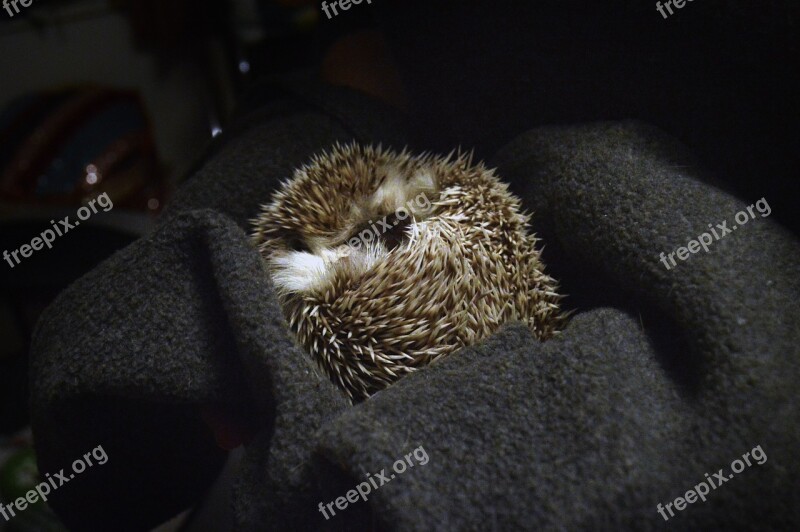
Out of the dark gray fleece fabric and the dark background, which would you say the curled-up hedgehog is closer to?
the dark gray fleece fabric

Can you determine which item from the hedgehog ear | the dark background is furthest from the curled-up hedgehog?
the dark background

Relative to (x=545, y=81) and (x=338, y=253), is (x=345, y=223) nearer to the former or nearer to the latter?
(x=338, y=253)

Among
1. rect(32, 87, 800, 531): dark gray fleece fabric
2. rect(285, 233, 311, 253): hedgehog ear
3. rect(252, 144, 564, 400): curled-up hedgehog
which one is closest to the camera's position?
rect(32, 87, 800, 531): dark gray fleece fabric

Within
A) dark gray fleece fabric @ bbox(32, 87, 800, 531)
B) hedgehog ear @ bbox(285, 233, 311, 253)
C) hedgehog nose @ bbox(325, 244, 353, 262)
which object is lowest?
dark gray fleece fabric @ bbox(32, 87, 800, 531)

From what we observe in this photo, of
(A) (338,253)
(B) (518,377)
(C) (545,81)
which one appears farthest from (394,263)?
(C) (545,81)

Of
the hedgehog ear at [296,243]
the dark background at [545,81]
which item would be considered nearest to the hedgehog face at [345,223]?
the hedgehog ear at [296,243]

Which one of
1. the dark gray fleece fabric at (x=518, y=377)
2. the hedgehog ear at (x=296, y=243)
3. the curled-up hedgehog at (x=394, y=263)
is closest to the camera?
the dark gray fleece fabric at (x=518, y=377)

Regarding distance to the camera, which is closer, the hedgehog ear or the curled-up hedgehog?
the curled-up hedgehog

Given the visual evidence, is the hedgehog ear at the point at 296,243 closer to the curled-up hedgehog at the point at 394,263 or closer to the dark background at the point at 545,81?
the curled-up hedgehog at the point at 394,263

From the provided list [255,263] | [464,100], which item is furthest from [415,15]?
[255,263]
